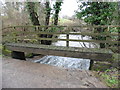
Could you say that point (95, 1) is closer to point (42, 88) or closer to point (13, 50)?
point (13, 50)

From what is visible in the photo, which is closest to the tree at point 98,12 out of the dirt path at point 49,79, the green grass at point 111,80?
the green grass at point 111,80

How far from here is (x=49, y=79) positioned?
9.02 feet

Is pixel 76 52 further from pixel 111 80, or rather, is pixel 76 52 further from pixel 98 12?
pixel 98 12

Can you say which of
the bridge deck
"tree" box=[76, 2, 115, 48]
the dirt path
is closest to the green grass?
the dirt path

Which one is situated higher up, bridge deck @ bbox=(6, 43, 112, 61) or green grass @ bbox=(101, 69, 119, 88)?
bridge deck @ bbox=(6, 43, 112, 61)

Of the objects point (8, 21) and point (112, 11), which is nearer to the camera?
point (112, 11)

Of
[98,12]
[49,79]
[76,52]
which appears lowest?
[49,79]

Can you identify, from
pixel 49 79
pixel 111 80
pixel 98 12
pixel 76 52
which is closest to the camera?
pixel 111 80

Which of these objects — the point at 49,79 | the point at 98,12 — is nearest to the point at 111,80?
the point at 49,79

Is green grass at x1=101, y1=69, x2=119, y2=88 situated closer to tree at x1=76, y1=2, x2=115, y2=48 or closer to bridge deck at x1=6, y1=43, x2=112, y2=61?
bridge deck at x1=6, y1=43, x2=112, y2=61

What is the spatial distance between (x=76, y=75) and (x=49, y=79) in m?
0.82

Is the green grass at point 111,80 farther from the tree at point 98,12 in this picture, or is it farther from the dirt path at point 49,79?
the tree at point 98,12

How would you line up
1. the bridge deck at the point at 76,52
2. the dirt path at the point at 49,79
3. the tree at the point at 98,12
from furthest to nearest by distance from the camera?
the tree at the point at 98,12 → the bridge deck at the point at 76,52 → the dirt path at the point at 49,79

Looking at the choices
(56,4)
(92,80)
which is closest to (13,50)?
(92,80)
